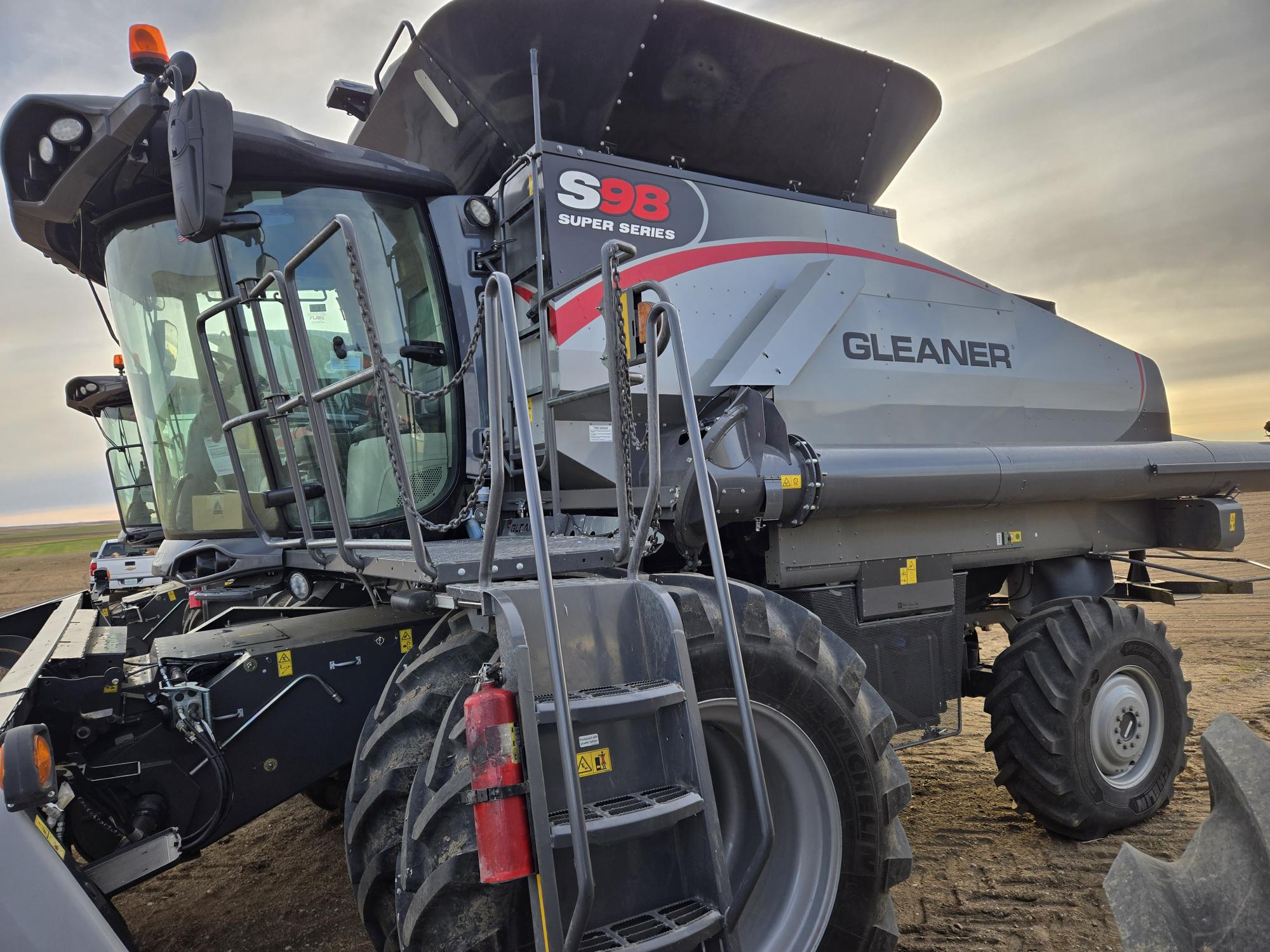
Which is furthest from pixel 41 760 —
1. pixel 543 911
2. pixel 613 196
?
pixel 613 196

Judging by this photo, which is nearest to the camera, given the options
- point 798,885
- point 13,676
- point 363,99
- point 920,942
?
point 798,885

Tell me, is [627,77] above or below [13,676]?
above

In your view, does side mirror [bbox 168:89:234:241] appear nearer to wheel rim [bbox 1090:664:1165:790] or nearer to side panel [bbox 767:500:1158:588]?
side panel [bbox 767:500:1158:588]

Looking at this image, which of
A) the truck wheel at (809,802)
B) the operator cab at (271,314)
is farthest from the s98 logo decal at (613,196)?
the truck wheel at (809,802)

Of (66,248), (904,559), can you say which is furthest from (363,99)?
(904,559)

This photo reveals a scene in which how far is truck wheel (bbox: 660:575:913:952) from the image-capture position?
256cm

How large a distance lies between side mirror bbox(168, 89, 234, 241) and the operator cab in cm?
69

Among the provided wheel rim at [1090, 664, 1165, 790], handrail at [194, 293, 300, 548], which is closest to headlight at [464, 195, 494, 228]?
handrail at [194, 293, 300, 548]

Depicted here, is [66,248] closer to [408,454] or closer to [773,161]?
[408,454]

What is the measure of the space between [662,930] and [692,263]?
9.06 feet

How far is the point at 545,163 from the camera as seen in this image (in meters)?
3.61

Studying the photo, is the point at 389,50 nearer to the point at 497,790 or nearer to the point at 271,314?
the point at 271,314

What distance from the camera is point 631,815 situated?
6.34 ft

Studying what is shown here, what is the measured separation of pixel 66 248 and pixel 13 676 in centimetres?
228
